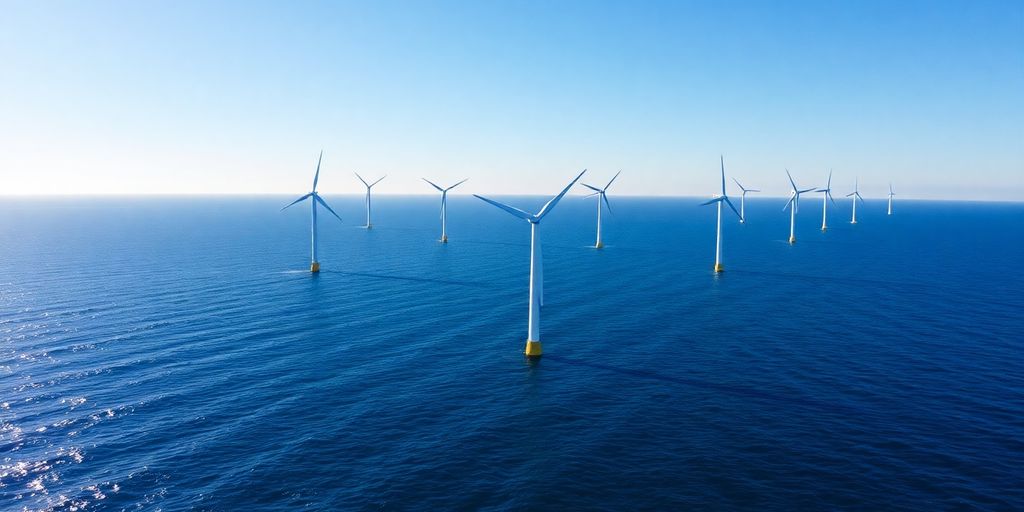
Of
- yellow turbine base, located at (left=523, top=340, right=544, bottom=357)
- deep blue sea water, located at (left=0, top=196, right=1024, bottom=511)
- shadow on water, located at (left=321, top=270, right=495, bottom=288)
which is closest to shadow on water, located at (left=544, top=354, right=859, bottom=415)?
deep blue sea water, located at (left=0, top=196, right=1024, bottom=511)

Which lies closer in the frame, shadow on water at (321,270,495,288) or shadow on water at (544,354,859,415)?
shadow on water at (544,354,859,415)

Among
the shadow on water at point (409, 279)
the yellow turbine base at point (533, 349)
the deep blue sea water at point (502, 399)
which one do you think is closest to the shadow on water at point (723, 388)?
the deep blue sea water at point (502, 399)

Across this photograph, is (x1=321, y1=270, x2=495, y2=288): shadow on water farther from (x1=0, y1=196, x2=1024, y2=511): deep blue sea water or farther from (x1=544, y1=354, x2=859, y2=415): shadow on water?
→ (x1=544, y1=354, x2=859, y2=415): shadow on water

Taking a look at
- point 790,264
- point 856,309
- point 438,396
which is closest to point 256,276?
point 438,396

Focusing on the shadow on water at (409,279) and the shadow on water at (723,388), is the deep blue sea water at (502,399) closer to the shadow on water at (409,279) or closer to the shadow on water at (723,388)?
the shadow on water at (723,388)

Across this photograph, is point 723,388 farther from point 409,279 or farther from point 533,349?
point 409,279

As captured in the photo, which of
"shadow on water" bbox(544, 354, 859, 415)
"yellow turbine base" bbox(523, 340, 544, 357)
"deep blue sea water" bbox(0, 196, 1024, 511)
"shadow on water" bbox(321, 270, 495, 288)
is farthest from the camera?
"shadow on water" bbox(321, 270, 495, 288)

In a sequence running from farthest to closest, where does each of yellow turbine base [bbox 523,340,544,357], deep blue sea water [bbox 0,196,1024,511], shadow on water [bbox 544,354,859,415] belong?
yellow turbine base [bbox 523,340,544,357] < shadow on water [bbox 544,354,859,415] < deep blue sea water [bbox 0,196,1024,511]
